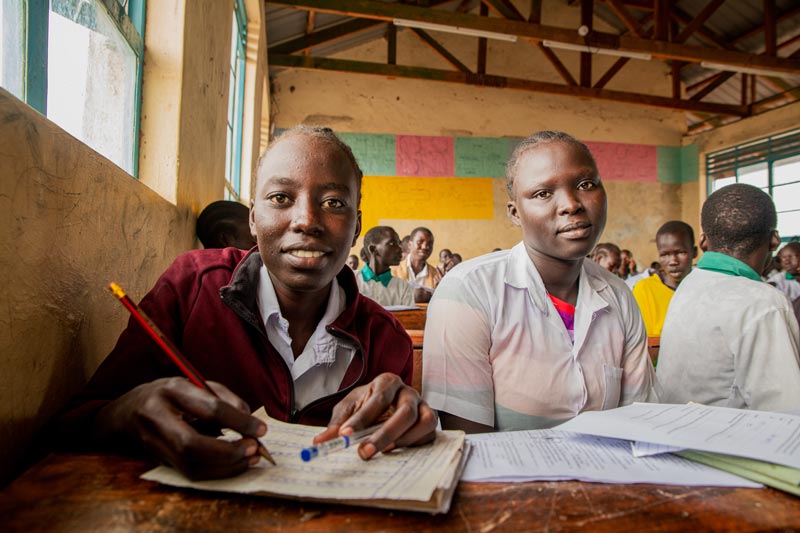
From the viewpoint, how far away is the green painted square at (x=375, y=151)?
8188mm

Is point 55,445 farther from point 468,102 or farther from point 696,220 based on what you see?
point 696,220

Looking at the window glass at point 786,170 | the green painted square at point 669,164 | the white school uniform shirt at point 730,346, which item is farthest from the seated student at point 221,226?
the green painted square at point 669,164

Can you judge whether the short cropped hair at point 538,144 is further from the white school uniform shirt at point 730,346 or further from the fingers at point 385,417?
the fingers at point 385,417

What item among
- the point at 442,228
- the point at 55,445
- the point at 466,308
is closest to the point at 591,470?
the point at 466,308

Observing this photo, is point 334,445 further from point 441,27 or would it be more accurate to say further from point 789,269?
point 789,269

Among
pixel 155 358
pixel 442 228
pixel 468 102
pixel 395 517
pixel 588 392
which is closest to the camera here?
pixel 395 517

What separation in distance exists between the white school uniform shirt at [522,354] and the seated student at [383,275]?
9.44 ft

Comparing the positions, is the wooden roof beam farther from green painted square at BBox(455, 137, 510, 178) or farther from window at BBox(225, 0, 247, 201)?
window at BBox(225, 0, 247, 201)

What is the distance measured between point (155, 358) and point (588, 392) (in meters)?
0.95

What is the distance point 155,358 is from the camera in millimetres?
839

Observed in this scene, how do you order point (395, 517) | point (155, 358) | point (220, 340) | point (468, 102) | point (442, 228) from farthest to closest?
point (468, 102), point (442, 228), point (220, 340), point (155, 358), point (395, 517)

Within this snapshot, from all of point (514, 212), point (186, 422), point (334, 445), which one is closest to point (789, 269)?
point (514, 212)

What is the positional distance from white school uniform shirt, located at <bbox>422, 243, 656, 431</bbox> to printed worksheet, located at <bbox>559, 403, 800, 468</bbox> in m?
0.32

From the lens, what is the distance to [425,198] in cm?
827
